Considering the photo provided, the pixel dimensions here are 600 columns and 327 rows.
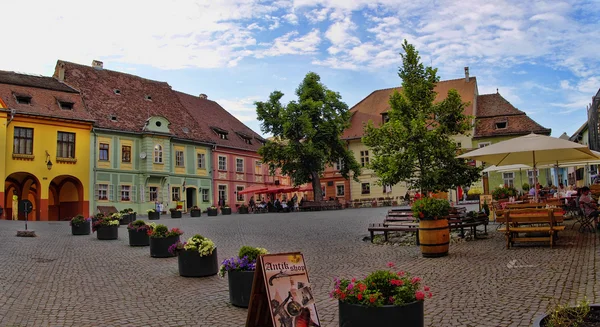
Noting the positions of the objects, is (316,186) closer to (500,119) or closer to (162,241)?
(500,119)

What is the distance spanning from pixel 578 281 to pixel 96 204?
35.2m

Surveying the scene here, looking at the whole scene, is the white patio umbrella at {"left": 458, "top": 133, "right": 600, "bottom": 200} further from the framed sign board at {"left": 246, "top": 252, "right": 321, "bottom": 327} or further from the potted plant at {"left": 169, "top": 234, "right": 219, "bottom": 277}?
the framed sign board at {"left": 246, "top": 252, "right": 321, "bottom": 327}

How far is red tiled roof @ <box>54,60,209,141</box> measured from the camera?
130 ft

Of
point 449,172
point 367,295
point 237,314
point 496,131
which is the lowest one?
point 237,314

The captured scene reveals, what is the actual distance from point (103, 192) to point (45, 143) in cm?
549

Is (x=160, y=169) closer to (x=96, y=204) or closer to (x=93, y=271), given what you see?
(x=96, y=204)

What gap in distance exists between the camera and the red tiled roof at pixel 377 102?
52128 mm

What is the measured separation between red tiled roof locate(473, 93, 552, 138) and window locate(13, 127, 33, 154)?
35.6m

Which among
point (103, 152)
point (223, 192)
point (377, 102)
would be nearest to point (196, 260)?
point (103, 152)

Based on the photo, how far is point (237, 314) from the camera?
21.5 ft

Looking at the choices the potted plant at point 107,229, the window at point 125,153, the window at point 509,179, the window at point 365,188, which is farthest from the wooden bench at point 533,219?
the window at point 365,188

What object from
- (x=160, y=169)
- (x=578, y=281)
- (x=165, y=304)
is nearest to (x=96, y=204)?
(x=160, y=169)

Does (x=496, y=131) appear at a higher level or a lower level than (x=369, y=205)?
higher

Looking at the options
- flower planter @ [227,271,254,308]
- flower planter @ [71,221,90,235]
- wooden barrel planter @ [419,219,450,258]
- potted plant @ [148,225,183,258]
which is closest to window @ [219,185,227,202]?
flower planter @ [71,221,90,235]
